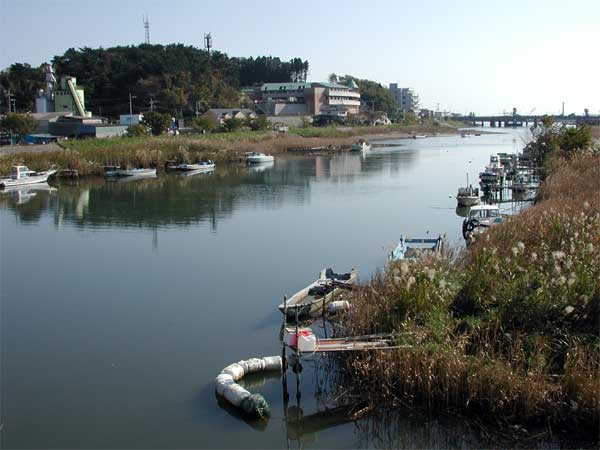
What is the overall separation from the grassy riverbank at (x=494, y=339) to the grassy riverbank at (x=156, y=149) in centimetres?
3950

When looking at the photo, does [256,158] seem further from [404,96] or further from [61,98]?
[404,96]

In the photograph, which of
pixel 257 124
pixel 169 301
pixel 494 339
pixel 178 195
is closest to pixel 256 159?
pixel 178 195

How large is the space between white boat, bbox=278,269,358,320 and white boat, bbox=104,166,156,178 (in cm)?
3452

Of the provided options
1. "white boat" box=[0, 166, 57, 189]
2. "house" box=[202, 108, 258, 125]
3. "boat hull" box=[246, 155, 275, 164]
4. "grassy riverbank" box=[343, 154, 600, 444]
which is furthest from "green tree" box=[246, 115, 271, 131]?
"grassy riverbank" box=[343, 154, 600, 444]

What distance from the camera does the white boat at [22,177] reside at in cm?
4219

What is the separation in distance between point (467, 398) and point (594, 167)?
828 inches

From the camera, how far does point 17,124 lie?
57594 mm

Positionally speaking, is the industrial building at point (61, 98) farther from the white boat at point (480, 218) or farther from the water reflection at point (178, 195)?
the white boat at point (480, 218)

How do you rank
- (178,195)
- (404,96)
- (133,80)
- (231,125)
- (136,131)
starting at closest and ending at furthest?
1. (178,195)
2. (136,131)
3. (231,125)
4. (133,80)
5. (404,96)

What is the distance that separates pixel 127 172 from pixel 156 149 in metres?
8.54

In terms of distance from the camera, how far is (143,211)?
3372 cm

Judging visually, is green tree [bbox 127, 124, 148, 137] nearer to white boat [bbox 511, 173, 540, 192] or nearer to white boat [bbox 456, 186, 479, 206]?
white boat [bbox 511, 173, 540, 192]

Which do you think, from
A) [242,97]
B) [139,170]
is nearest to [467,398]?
[139,170]

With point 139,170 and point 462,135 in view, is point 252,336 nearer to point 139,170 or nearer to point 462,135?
point 139,170
